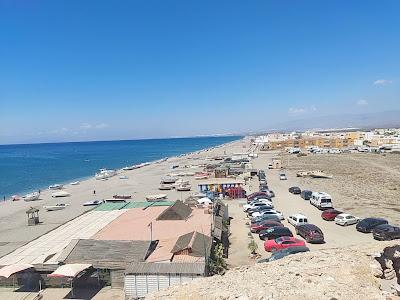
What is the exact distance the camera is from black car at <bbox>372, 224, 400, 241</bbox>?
2741 centimetres

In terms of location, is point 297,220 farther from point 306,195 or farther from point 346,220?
point 306,195

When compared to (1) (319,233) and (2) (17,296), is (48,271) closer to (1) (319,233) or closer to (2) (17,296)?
(2) (17,296)

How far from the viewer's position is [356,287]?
11.6 metres

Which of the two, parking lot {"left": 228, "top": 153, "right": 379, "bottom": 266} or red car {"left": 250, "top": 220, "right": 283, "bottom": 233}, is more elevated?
red car {"left": 250, "top": 220, "right": 283, "bottom": 233}

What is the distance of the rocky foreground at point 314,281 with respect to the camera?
1145cm

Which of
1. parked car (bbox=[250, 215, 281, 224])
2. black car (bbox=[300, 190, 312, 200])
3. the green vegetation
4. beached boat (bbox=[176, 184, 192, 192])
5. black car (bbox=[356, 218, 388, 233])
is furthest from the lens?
beached boat (bbox=[176, 184, 192, 192])

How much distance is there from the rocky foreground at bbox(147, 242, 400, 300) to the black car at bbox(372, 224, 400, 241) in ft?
49.3

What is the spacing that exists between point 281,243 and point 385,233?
7647 millimetres

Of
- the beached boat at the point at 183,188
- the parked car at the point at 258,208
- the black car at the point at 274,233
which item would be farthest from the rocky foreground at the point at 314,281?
the beached boat at the point at 183,188

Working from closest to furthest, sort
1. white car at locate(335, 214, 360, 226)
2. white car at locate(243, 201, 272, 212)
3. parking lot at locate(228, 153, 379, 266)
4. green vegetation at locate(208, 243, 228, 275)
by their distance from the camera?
green vegetation at locate(208, 243, 228, 275), parking lot at locate(228, 153, 379, 266), white car at locate(335, 214, 360, 226), white car at locate(243, 201, 272, 212)

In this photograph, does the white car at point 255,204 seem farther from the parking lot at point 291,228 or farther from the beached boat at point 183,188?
the beached boat at point 183,188

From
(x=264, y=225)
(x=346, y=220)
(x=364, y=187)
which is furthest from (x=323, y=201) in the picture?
(x=364, y=187)

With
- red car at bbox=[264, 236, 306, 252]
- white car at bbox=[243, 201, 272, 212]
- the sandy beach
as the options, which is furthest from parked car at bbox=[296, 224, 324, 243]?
the sandy beach

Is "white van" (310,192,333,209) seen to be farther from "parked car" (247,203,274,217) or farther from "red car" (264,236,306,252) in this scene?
"red car" (264,236,306,252)
